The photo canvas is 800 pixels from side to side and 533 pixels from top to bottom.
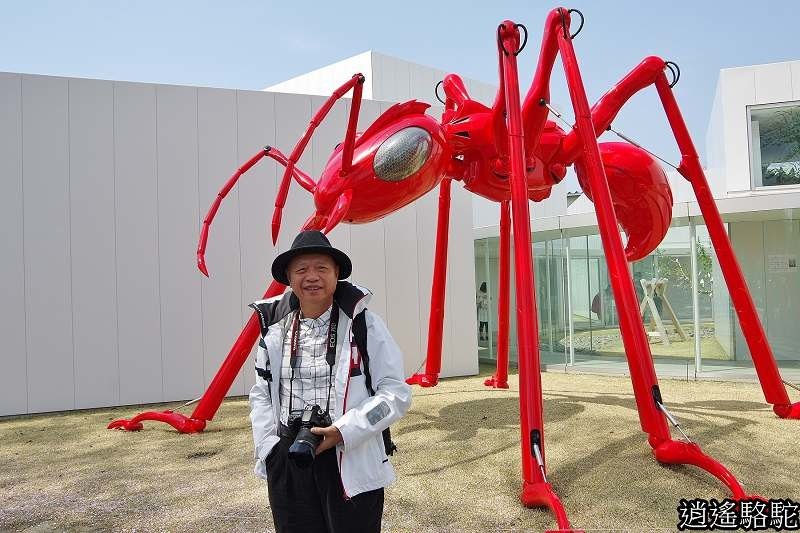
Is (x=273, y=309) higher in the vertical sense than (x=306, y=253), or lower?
lower

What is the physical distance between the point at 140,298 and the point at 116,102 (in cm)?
231

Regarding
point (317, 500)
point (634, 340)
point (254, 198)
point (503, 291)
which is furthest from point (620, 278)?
point (254, 198)

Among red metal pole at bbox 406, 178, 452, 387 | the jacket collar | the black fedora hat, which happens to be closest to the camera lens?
the jacket collar

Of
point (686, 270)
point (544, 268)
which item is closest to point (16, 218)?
point (544, 268)

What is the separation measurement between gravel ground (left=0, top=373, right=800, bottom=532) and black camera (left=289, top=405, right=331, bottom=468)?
1677 mm

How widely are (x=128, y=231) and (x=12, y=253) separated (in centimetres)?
120

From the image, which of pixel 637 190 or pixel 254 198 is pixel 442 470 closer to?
pixel 637 190

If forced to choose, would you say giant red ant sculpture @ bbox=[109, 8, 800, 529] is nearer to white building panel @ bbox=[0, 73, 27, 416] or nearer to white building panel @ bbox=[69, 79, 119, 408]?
white building panel @ bbox=[69, 79, 119, 408]

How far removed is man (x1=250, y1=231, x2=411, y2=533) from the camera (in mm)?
1779

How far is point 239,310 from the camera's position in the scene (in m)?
7.67

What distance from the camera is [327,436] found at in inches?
67.0

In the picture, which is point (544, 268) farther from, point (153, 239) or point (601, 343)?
point (153, 239)

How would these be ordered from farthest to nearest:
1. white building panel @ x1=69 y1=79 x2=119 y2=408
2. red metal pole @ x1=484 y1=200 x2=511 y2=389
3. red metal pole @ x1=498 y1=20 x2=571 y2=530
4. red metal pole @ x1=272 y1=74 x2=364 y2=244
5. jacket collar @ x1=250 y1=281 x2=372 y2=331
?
white building panel @ x1=69 y1=79 x2=119 y2=408 → red metal pole @ x1=484 y1=200 x2=511 y2=389 → red metal pole @ x1=272 y1=74 x2=364 y2=244 → red metal pole @ x1=498 y1=20 x2=571 y2=530 → jacket collar @ x1=250 y1=281 x2=372 y2=331

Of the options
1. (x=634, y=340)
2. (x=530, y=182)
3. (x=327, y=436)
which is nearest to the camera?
(x=327, y=436)
